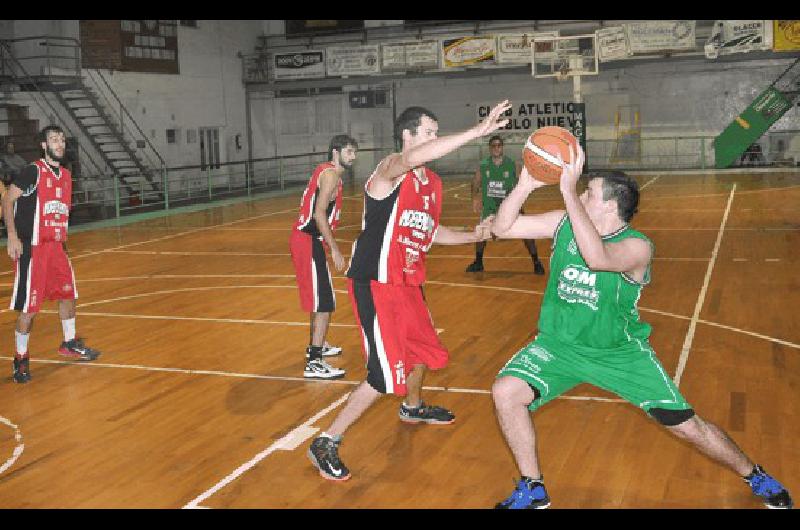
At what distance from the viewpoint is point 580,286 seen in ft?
14.7

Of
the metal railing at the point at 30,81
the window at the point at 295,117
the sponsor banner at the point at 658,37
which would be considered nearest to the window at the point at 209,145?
the window at the point at 295,117

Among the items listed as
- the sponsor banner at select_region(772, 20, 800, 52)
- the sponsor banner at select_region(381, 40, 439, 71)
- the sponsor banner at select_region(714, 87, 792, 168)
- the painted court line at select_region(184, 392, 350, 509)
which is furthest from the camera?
the sponsor banner at select_region(381, 40, 439, 71)

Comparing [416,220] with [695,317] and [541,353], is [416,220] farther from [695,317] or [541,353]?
[695,317]

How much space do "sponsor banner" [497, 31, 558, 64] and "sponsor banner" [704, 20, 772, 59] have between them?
460 cm

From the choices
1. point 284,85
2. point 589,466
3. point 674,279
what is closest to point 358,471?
point 589,466

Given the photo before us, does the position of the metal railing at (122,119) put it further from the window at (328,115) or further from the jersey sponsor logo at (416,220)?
the jersey sponsor logo at (416,220)

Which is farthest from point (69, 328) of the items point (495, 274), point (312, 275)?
point (495, 274)

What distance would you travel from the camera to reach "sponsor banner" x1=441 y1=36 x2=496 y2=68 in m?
29.3

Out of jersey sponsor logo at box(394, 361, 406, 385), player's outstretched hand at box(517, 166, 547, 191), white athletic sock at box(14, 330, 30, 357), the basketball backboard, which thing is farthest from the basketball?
the basketball backboard

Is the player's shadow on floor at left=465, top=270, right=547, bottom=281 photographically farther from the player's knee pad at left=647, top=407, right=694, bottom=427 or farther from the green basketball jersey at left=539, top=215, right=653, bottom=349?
the player's knee pad at left=647, top=407, right=694, bottom=427

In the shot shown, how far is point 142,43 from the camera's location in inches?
1067

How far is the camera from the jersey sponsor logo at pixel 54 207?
7.88 meters

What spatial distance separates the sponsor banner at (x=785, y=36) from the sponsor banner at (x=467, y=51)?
26.8 ft
